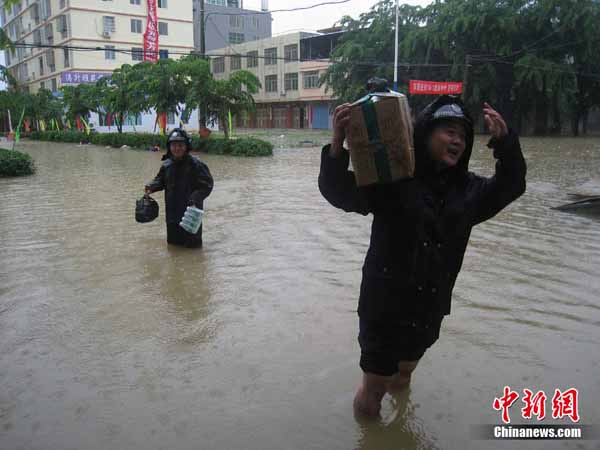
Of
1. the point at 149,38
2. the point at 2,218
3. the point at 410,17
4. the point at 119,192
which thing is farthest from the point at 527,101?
the point at 2,218

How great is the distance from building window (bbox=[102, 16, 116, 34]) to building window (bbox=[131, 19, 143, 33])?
1.58 m

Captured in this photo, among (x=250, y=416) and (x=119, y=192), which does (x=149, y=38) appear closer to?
(x=119, y=192)

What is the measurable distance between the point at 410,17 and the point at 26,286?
37004mm

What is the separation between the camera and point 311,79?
52.0 m

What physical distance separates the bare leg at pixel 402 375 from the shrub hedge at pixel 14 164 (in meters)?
14.2

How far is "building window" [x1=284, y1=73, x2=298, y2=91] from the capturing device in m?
54.0

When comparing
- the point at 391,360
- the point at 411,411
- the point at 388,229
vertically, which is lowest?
the point at 411,411

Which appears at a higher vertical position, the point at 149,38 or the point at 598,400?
the point at 149,38

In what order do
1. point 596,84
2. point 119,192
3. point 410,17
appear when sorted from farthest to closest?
point 410,17
point 596,84
point 119,192

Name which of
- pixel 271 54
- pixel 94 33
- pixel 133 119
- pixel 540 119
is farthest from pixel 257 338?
pixel 271 54

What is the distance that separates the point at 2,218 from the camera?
9.03 meters

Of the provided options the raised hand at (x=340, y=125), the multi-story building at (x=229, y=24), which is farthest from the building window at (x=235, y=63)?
the raised hand at (x=340, y=125)

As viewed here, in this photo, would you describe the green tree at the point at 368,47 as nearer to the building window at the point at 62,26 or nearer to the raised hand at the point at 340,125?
the building window at the point at 62,26

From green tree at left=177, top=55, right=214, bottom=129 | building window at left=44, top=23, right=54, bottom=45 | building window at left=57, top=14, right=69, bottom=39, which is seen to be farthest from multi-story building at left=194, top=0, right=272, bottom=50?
green tree at left=177, top=55, right=214, bottom=129
